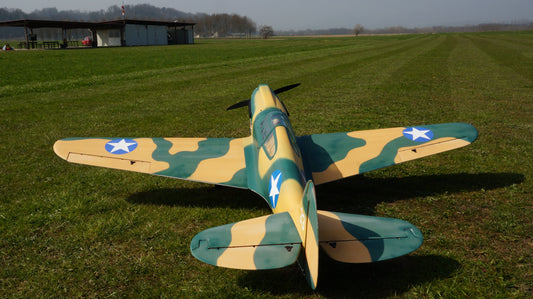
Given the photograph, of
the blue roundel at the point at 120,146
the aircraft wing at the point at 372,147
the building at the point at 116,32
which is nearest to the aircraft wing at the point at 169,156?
the blue roundel at the point at 120,146

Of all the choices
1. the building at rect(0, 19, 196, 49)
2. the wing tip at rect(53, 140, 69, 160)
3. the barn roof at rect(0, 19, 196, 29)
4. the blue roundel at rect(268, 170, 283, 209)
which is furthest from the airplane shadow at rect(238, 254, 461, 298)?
the building at rect(0, 19, 196, 49)

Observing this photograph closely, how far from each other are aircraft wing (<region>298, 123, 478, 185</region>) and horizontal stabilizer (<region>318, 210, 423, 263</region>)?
192 cm

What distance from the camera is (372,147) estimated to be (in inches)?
254

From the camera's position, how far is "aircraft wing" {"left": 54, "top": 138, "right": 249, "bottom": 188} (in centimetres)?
593

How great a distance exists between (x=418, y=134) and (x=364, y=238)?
11.7ft

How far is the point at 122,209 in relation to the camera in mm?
5996

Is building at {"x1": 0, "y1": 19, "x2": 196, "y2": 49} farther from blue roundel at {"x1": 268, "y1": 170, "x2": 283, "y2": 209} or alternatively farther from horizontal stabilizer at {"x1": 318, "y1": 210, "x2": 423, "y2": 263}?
A: horizontal stabilizer at {"x1": 318, "y1": 210, "x2": 423, "y2": 263}

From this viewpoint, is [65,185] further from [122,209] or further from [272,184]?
[272,184]

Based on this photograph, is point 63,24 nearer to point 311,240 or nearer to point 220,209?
point 220,209

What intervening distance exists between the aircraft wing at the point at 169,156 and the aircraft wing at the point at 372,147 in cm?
122

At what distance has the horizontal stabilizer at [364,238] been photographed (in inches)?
139

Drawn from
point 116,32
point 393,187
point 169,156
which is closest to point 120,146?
point 169,156

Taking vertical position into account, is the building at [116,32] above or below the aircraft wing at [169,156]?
above

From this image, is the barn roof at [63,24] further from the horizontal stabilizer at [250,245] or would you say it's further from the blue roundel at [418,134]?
the horizontal stabilizer at [250,245]
